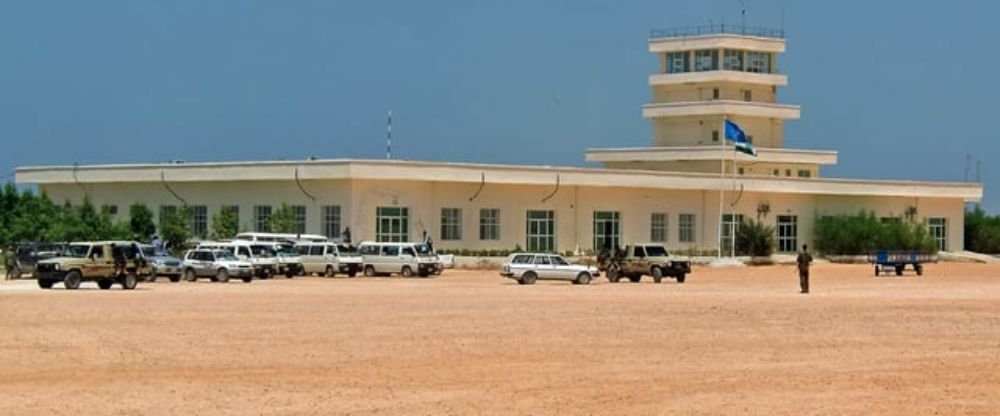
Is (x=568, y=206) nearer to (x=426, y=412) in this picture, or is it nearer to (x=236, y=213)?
(x=236, y=213)

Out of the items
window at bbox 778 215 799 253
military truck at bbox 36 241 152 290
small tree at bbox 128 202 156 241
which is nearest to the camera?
military truck at bbox 36 241 152 290

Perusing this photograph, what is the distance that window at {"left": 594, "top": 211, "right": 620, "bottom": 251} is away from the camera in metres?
91.6

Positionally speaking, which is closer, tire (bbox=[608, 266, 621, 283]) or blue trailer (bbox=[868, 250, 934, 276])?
tire (bbox=[608, 266, 621, 283])

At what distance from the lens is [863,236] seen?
98062 mm

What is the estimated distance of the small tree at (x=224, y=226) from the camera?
82.5m

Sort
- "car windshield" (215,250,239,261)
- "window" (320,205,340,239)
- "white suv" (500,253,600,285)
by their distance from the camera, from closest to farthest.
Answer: "car windshield" (215,250,239,261) < "white suv" (500,253,600,285) < "window" (320,205,340,239)

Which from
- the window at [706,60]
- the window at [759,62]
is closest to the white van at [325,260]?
the window at [706,60]

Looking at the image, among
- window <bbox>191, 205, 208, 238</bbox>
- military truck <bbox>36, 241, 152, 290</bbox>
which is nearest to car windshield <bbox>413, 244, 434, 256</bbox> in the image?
military truck <bbox>36, 241, 152, 290</bbox>

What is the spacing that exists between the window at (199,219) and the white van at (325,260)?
18409mm

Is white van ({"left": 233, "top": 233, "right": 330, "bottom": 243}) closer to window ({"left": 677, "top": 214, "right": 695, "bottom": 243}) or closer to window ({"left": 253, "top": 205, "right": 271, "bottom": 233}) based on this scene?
window ({"left": 253, "top": 205, "right": 271, "bottom": 233})

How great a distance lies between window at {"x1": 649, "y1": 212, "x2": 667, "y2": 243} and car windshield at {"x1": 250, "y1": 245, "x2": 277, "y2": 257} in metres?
30.7

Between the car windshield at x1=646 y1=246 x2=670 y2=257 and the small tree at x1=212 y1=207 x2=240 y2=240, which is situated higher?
the small tree at x1=212 y1=207 x2=240 y2=240

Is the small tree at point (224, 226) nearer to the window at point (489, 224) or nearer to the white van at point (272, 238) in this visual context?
the white van at point (272, 238)

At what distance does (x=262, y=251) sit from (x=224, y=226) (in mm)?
16769
